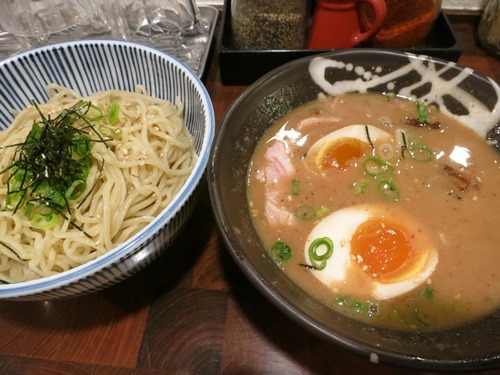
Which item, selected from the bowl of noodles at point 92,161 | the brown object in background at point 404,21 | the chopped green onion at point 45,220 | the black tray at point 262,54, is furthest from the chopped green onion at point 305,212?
the brown object in background at point 404,21

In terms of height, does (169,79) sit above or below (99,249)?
above

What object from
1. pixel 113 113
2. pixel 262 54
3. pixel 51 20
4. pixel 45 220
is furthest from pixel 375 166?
pixel 51 20

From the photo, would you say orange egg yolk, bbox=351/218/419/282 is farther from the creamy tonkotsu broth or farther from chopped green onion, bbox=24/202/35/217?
chopped green onion, bbox=24/202/35/217

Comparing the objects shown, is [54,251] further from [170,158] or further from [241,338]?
[241,338]

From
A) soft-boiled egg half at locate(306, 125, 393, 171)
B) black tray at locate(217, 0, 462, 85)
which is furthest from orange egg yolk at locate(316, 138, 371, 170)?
black tray at locate(217, 0, 462, 85)

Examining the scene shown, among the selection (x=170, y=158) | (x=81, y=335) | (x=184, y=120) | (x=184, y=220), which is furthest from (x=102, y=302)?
(x=184, y=120)

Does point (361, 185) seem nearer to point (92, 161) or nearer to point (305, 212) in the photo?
point (305, 212)
